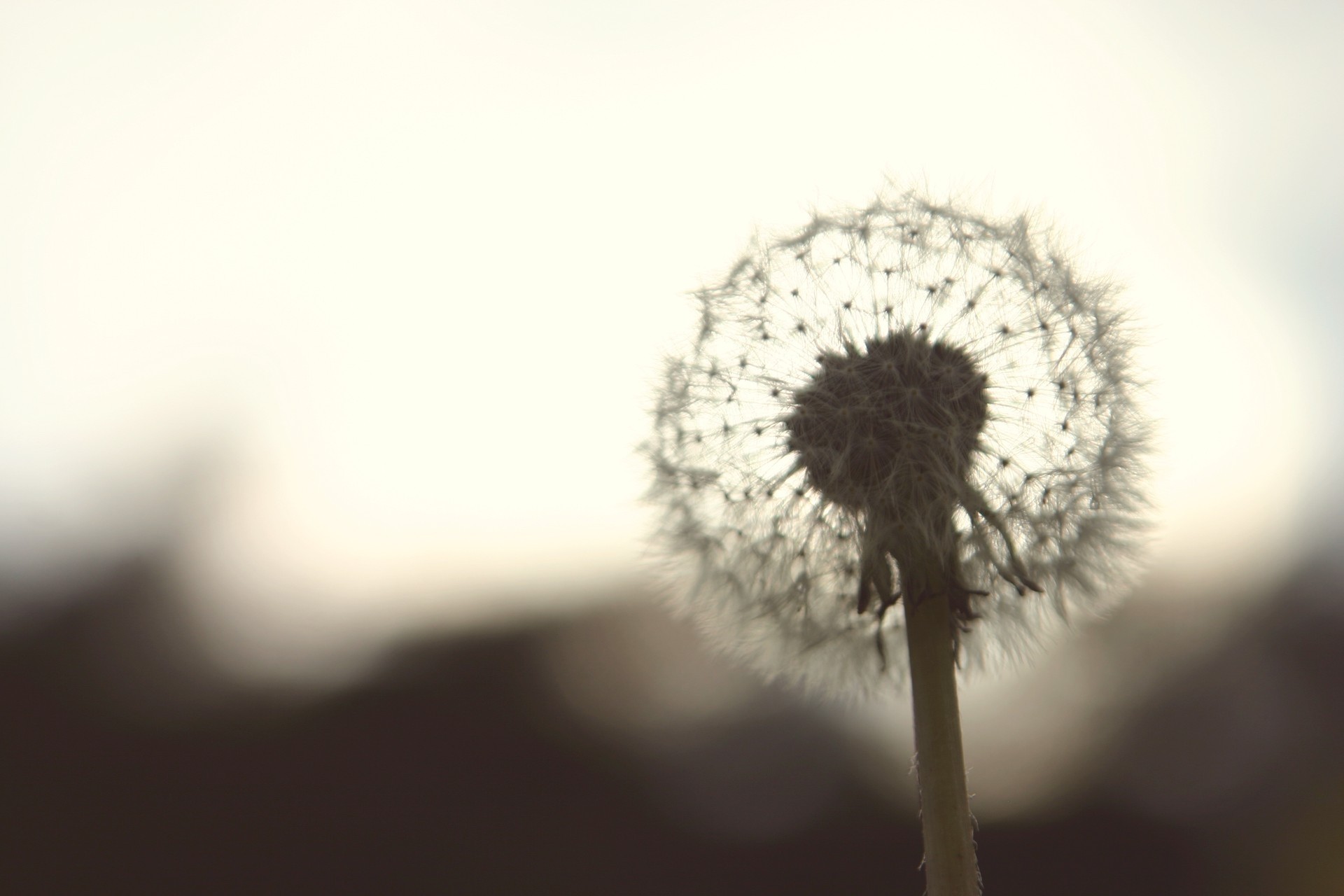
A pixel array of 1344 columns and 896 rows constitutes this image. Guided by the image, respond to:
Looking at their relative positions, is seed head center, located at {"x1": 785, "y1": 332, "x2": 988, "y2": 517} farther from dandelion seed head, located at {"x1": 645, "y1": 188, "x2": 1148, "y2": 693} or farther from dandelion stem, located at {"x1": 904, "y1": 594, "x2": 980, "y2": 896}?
dandelion stem, located at {"x1": 904, "y1": 594, "x2": 980, "y2": 896}

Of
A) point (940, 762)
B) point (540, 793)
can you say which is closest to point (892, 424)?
point (940, 762)

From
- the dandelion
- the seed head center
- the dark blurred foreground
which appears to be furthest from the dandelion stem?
the dark blurred foreground

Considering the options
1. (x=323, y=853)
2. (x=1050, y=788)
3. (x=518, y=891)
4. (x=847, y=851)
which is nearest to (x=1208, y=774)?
(x=1050, y=788)

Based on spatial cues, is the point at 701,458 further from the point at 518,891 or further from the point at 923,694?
the point at 518,891

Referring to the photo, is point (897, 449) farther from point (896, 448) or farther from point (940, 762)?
point (940, 762)

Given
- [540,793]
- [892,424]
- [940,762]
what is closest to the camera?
[940,762]

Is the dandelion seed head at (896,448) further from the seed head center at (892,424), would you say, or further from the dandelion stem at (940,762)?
the dandelion stem at (940,762)
